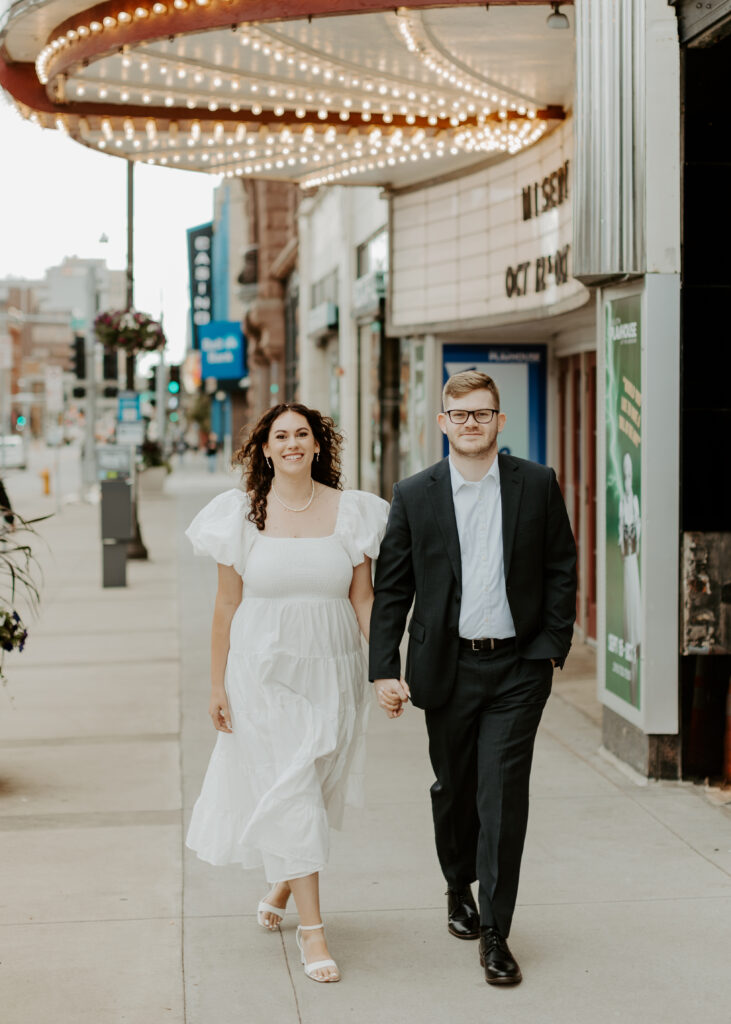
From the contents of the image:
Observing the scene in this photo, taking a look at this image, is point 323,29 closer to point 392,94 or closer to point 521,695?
point 392,94

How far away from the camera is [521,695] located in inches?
179

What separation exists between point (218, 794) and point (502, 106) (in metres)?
7.60

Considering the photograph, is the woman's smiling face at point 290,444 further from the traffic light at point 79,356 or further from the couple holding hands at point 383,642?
the traffic light at point 79,356

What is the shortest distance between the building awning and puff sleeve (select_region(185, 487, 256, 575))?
4621 mm

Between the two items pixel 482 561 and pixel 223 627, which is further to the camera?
pixel 223 627

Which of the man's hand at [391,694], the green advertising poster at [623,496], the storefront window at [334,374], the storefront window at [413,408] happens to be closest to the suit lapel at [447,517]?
the man's hand at [391,694]

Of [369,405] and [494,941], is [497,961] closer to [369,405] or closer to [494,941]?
[494,941]

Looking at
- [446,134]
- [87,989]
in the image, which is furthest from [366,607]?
[446,134]

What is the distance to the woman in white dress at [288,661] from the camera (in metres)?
4.61

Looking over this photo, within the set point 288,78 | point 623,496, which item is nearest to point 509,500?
point 623,496

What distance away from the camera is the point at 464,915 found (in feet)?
16.2

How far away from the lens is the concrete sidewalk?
4.41 meters

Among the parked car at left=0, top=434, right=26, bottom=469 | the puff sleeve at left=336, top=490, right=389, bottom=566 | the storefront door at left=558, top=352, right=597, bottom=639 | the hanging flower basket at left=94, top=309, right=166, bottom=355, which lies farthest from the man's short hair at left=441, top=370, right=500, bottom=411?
the parked car at left=0, top=434, right=26, bottom=469

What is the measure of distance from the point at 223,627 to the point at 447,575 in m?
0.85
